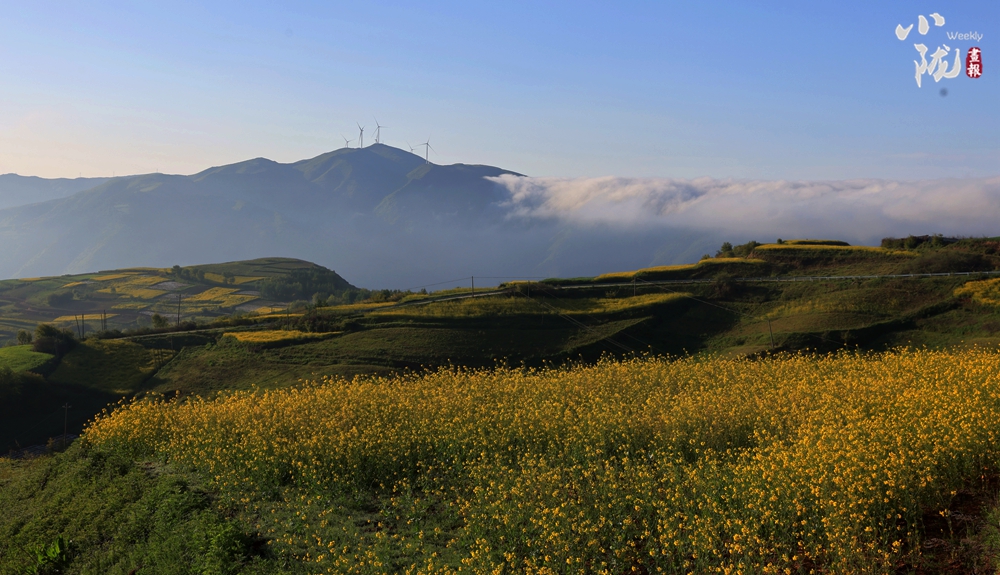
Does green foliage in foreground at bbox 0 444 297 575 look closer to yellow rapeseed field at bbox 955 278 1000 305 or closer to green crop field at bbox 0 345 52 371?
green crop field at bbox 0 345 52 371

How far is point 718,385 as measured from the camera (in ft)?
78.9

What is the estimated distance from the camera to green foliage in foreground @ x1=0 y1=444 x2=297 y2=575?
48.0 ft

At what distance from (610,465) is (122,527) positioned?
1235 centimetres

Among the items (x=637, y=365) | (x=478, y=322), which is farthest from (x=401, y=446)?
(x=478, y=322)

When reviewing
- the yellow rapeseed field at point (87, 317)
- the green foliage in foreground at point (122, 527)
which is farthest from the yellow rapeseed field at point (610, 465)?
the yellow rapeseed field at point (87, 317)

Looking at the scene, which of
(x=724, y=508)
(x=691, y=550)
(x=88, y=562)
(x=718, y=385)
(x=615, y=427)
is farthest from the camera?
(x=718, y=385)

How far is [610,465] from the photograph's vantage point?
17.1 metres

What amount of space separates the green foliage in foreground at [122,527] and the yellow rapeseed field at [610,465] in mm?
840

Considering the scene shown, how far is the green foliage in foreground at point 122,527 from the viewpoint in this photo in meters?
14.6

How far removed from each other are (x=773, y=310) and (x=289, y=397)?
54141 millimetres

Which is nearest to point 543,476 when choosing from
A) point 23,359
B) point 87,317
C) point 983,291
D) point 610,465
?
point 610,465

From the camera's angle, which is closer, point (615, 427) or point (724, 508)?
point (724, 508)

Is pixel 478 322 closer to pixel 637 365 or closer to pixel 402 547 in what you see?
pixel 637 365

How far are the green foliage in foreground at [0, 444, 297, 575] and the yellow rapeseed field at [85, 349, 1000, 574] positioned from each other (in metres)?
0.84
